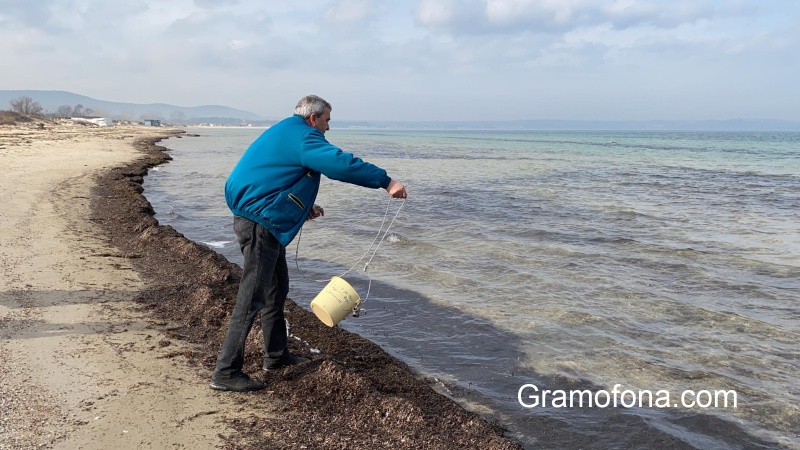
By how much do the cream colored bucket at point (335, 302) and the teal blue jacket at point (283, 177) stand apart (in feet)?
2.77

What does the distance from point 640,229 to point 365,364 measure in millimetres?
9852

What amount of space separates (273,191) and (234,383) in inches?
56.8

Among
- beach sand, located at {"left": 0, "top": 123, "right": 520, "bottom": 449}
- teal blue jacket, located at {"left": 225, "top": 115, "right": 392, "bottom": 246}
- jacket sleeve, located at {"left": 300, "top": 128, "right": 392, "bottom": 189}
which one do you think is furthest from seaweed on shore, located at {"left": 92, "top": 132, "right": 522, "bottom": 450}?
jacket sleeve, located at {"left": 300, "top": 128, "right": 392, "bottom": 189}

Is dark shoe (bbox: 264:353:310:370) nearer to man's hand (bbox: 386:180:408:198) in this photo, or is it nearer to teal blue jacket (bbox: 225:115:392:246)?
teal blue jacket (bbox: 225:115:392:246)

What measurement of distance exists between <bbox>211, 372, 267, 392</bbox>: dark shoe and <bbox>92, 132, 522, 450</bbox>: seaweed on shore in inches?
2.7

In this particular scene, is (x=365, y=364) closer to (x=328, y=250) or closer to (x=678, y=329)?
(x=678, y=329)

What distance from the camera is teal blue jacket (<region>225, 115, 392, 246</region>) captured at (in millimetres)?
4207

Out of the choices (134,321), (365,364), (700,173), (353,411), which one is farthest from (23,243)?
(700,173)

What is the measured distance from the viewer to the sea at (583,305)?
504cm

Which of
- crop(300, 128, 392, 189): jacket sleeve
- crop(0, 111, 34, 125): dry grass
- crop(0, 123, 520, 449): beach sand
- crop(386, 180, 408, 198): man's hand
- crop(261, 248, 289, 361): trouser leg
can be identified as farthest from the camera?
crop(0, 111, 34, 125): dry grass

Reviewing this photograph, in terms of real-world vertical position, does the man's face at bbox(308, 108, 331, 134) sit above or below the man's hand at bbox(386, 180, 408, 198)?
above

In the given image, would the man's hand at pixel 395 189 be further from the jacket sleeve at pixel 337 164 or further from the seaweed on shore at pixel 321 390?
the seaweed on shore at pixel 321 390

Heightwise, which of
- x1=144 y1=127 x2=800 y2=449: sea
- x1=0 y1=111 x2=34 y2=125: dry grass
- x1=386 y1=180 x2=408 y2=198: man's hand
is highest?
x1=0 y1=111 x2=34 y2=125: dry grass

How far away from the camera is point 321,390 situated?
4.54 m
